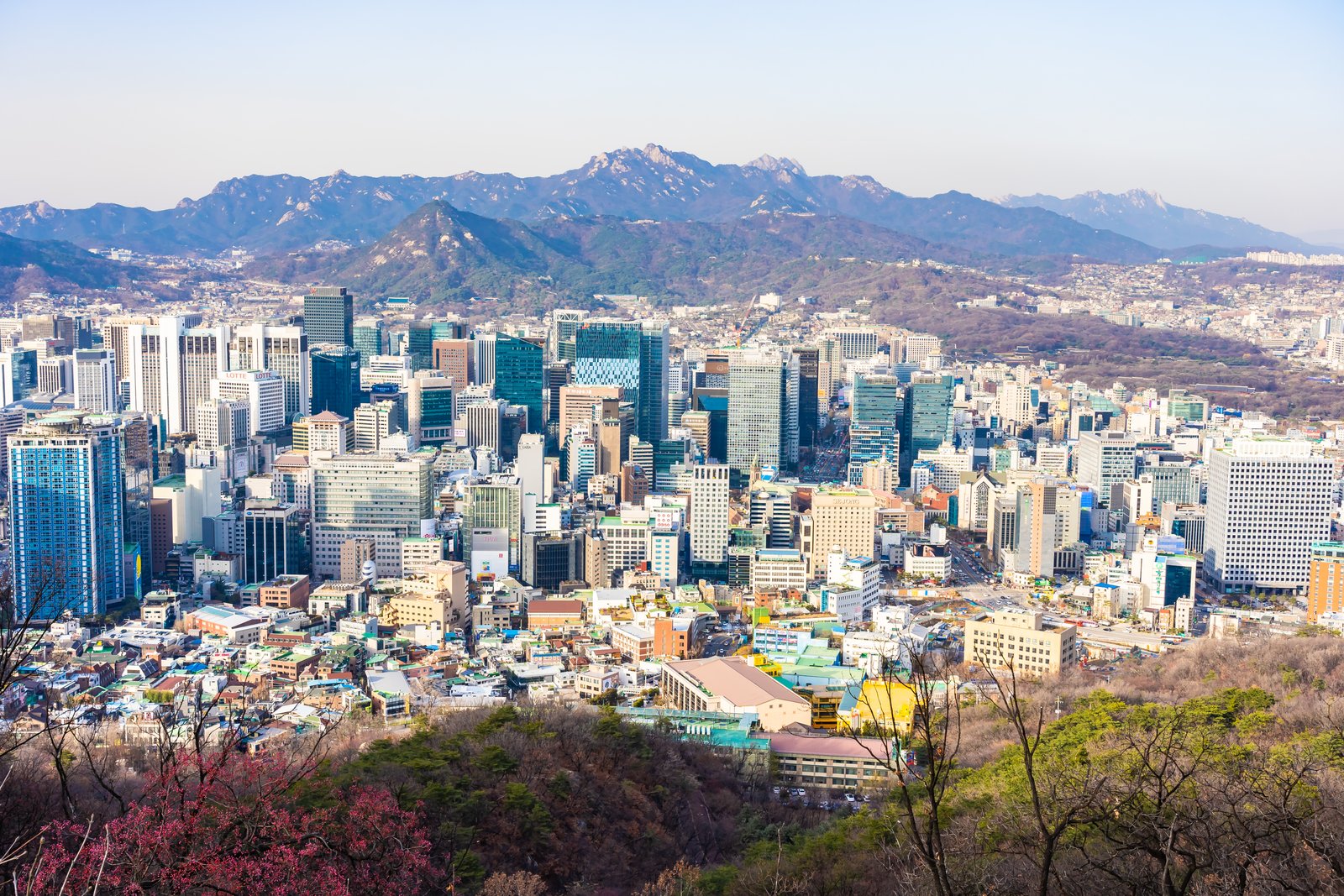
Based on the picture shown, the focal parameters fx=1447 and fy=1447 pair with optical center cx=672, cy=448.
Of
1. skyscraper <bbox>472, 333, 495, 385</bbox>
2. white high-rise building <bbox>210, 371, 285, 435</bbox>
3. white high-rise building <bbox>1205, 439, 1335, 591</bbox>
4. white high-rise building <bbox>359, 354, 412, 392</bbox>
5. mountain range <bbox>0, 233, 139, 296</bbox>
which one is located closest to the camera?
white high-rise building <bbox>1205, 439, 1335, 591</bbox>

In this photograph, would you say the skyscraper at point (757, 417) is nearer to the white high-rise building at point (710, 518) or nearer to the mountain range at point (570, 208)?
Answer: the white high-rise building at point (710, 518)

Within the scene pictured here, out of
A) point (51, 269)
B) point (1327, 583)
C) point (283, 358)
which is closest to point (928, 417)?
point (1327, 583)

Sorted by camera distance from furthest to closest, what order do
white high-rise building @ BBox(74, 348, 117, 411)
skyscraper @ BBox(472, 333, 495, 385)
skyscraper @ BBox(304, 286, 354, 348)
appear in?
skyscraper @ BBox(304, 286, 354, 348), skyscraper @ BBox(472, 333, 495, 385), white high-rise building @ BBox(74, 348, 117, 411)

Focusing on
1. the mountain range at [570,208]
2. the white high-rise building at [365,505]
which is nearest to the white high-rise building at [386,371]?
the white high-rise building at [365,505]

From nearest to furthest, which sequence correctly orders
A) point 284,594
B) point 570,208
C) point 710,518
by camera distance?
point 284,594
point 710,518
point 570,208

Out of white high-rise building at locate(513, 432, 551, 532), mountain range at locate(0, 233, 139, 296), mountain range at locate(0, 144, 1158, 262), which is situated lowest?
white high-rise building at locate(513, 432, 551, 532)

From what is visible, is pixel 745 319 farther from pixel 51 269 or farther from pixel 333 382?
pixel 51 269

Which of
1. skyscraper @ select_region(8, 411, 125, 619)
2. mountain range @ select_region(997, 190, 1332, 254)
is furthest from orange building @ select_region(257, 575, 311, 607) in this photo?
mountain range @ select_region(997, 190, 1332, 254)

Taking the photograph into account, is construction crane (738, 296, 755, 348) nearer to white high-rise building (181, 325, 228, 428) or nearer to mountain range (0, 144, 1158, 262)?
white high-rise building (181, 325, 228, 428)
